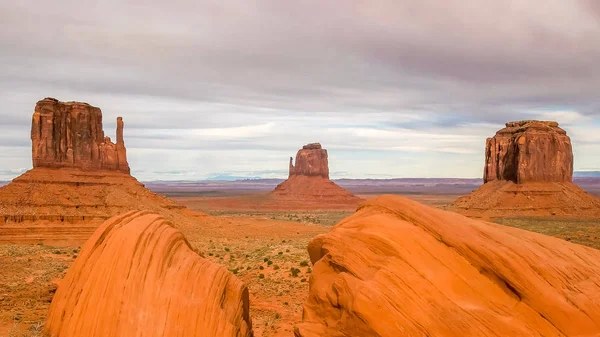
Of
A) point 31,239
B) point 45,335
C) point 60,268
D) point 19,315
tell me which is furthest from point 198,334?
point 31,239

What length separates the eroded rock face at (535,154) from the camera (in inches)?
3509

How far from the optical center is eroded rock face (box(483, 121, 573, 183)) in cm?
8912

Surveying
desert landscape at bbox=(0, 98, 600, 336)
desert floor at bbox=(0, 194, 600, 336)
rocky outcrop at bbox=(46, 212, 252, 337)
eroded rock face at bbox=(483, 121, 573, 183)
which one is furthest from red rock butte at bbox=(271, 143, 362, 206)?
rocky outcrop at bbox=(46, 212, 252, 337)

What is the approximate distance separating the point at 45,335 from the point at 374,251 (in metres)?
8.32

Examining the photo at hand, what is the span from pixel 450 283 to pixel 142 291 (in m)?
6.99

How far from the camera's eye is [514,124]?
102 metres

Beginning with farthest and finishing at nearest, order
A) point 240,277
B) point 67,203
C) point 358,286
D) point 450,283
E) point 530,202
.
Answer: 1. point 530,202
2. point 67,203
3. point 240,277
4. point 358,286
5. point 450,283

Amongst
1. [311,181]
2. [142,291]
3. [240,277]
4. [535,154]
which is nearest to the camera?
[142,291]

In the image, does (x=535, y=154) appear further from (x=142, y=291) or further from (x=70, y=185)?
(x=142, y=291)

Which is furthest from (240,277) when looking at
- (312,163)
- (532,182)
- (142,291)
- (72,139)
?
(312,163)

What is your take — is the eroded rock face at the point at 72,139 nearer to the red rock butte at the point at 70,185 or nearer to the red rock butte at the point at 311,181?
the red rock butte at the point at 70,185

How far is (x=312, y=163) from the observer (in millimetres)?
170750

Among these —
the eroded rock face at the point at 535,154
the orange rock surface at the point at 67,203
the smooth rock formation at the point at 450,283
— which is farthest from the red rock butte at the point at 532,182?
the smooth rock formation at the point at 450,283

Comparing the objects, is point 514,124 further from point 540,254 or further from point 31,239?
point 540,254
